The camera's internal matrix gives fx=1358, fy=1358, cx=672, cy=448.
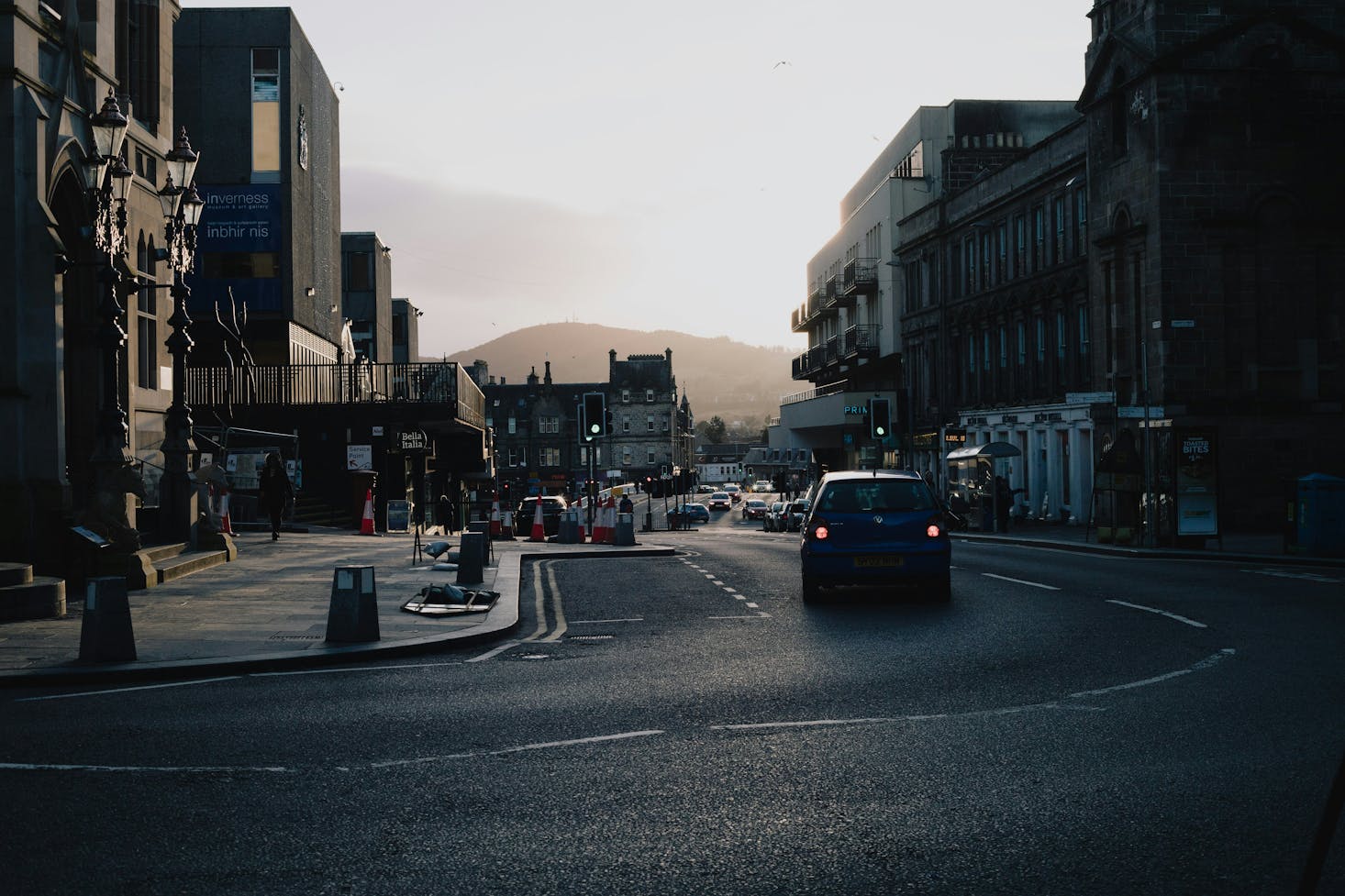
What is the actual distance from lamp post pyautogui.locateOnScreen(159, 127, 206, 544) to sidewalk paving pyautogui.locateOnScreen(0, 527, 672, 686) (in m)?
1.14

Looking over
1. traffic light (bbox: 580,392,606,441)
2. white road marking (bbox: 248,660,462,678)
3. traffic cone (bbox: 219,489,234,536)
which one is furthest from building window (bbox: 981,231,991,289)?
white road marking (bbox: 248,660,462,678)

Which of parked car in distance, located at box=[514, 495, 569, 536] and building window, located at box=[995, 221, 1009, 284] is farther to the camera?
parked car in distance, located at box=[514, 495, 569, 536]

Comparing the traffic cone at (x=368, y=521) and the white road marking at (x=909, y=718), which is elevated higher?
the traffic cone at (x=368, y=521)

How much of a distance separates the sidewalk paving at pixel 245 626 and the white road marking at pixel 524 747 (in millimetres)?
4446

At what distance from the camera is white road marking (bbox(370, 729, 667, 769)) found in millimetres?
7469

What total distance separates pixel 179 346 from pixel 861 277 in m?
53.9

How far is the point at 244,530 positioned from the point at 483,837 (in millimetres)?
31226

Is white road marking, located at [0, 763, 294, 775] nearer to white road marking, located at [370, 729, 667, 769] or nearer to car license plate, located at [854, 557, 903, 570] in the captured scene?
white road marking, located at [370, 729, 667, 769]

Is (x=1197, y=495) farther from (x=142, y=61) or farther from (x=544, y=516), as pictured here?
(x=544, y=516)

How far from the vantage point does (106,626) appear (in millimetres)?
11305

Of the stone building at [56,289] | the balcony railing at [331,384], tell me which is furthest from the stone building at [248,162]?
the stone building at [56,289]

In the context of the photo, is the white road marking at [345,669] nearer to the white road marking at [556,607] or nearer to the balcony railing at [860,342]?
the white road marking at [556,607]

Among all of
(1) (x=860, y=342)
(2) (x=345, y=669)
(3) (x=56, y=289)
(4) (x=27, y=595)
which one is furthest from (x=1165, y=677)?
(1) (x=860, y=342)

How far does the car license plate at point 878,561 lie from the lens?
16297 millimetres
